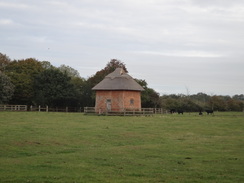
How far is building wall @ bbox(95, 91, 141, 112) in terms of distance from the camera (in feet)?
179

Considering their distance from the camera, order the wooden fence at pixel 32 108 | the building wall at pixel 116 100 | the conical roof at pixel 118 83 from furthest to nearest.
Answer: the wooden fence at pixel 32 108
the conical roof at pixel 118 83
the building wall at pixel 116 100

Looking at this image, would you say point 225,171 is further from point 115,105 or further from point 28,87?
point 28,87

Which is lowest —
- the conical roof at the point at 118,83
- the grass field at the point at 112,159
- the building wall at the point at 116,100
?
the grass field at the point at 112,159

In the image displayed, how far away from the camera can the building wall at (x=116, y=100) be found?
5444 centimetres

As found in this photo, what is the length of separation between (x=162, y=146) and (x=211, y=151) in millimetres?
2558

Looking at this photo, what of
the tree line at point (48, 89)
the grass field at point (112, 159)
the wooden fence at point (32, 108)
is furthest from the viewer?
the tree line at point (48, 89)

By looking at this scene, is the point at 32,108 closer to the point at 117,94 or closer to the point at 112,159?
the point at 117,94

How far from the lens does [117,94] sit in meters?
54.8

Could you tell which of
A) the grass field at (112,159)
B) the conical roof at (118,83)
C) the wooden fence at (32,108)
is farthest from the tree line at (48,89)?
the grass field at (112,159)

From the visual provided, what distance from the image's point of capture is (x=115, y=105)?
54531mm

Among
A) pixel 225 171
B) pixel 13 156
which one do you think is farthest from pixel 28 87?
pixel 225 171

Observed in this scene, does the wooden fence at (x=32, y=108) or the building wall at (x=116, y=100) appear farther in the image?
the wooden fence at (x=32, y=108)

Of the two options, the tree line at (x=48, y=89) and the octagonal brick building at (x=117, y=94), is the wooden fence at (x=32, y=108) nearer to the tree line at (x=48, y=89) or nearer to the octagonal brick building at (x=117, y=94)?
the tree line at (x=48, y=89)

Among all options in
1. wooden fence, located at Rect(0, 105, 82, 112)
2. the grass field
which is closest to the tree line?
wooden fence, located at Rect(0, 105, 82, 112)
